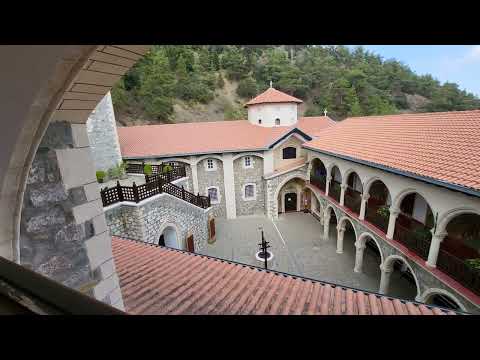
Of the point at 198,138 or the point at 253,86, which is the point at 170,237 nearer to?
the point at 198,138

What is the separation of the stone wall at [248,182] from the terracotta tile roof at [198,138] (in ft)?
4.06

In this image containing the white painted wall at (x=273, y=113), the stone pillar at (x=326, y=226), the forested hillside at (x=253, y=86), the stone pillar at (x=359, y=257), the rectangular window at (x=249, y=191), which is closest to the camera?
the stone pillar at (x=359, y=257)

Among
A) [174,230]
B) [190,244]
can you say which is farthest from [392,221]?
[174,230]

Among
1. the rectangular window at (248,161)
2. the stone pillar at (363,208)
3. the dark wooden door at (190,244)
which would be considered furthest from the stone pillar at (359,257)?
the rectangular window at (248,161)

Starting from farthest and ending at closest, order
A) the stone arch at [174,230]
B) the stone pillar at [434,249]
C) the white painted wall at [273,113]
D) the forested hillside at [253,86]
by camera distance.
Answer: the forested hillside at [253,86] < the white painted wall at [273,113] < the stone arch at [174,230] < the stone pillar at [434,249]

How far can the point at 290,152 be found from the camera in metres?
16.9

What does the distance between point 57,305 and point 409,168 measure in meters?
9.06

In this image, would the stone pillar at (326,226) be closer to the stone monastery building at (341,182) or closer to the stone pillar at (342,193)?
the stone monastery building at (341,182)

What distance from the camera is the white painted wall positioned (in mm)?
18562

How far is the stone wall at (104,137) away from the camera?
12.7m

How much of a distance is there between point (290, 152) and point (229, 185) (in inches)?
187
